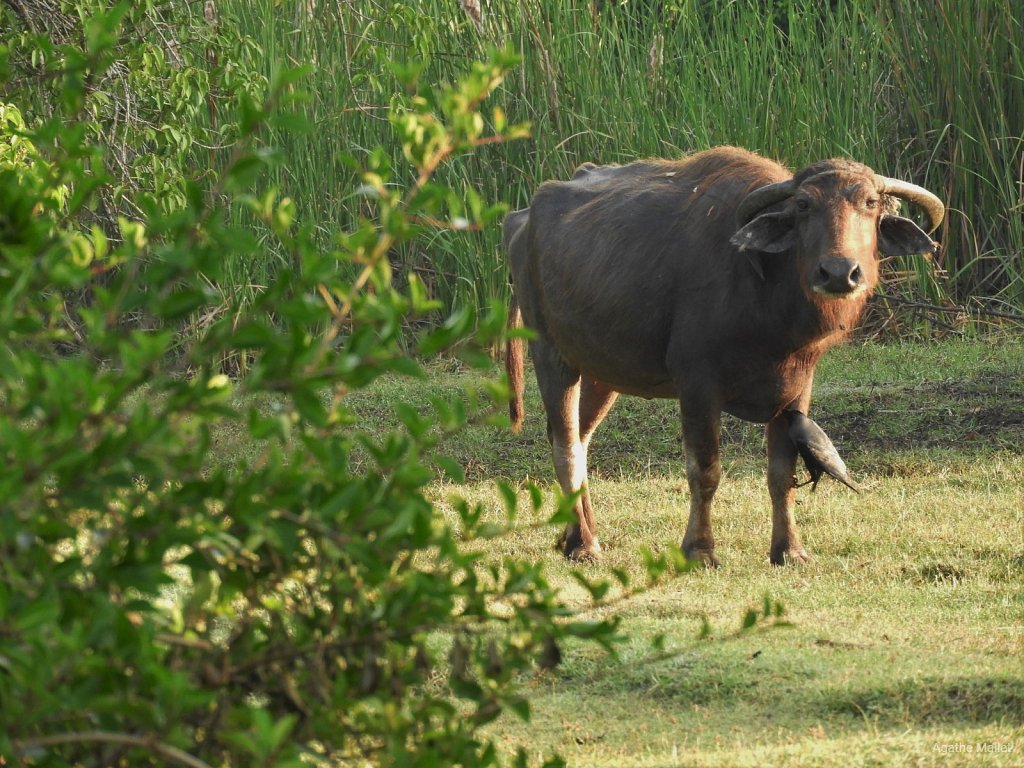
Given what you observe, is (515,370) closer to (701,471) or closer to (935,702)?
(701,471)

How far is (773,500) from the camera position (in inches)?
231

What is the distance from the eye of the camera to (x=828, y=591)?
5.28 meters

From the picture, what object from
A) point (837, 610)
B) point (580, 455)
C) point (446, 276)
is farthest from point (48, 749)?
point (446, 276)

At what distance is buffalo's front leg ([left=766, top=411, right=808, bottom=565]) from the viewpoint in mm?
5805

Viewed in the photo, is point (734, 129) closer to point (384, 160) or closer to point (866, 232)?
point (866, 232)

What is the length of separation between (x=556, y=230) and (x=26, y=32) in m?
2.47

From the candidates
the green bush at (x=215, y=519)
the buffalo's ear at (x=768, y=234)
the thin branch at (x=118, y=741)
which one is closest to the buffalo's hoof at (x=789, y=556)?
the buffalo's ear at (x=768, y=234)

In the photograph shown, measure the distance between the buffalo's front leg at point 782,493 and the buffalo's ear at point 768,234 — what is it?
29.8 inches

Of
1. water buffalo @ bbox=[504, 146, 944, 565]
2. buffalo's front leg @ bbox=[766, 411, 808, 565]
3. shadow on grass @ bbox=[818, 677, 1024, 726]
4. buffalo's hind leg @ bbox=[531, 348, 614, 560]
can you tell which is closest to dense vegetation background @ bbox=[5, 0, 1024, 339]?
buffalo's hind leg @ bbox=[531, 348, 614, 560]

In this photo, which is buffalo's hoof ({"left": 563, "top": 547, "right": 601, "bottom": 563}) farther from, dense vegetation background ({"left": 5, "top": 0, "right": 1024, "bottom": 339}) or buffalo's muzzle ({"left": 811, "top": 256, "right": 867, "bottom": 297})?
dense vegetation background ({"left": 5, "top": 0, "right": 1024, "bottom": 339})

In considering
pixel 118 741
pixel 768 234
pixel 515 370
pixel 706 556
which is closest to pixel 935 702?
pixel 706 556

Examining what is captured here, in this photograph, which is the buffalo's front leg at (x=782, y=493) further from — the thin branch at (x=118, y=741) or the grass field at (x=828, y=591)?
the thin branch at (x=118, y=741)

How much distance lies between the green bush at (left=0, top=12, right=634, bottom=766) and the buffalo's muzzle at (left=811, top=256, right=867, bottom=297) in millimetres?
3061

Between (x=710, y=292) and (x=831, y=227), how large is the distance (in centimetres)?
65
